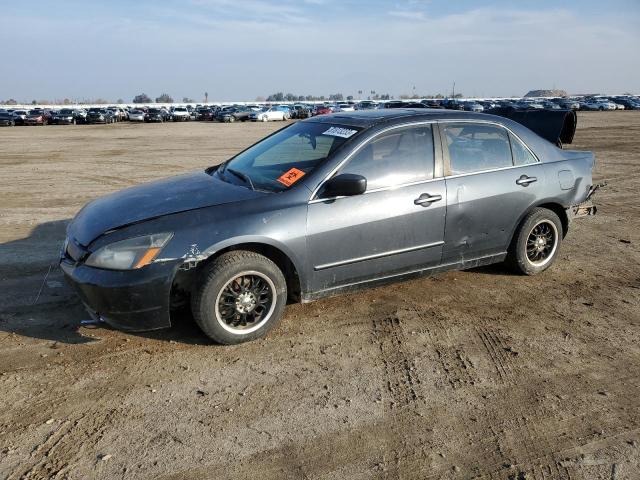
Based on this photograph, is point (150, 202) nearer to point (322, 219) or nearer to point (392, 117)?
point (322, 219)

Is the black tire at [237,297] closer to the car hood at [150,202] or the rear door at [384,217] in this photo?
the rear door at [384,217]

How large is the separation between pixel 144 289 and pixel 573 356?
304cm

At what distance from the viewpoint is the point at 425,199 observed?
4.44 metres

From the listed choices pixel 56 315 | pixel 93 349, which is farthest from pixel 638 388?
pixel 56 315

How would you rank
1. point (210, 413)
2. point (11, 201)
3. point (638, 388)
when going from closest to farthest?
point (210, 413) < point (638, 388) < point (11, 201)

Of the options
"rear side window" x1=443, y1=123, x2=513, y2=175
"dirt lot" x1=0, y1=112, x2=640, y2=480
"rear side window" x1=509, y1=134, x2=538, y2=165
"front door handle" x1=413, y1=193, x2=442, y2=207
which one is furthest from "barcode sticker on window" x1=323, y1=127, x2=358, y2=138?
"rear side window" x1=509, y1=134, x2=538, y2=165

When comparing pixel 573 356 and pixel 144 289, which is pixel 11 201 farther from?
pixel 573 356

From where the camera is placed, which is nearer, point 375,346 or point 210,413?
point 210,413

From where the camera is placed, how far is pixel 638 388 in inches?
133

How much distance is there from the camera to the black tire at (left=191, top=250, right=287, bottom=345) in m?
3.69

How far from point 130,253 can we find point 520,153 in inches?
145

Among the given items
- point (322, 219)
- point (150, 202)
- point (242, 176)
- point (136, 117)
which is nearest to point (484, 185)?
point (322, 219)

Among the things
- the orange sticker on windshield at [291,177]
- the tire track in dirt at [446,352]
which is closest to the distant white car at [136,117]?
the orange sticker on windshield at [291,177]

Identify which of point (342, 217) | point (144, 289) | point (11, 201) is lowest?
point (11, 201)
